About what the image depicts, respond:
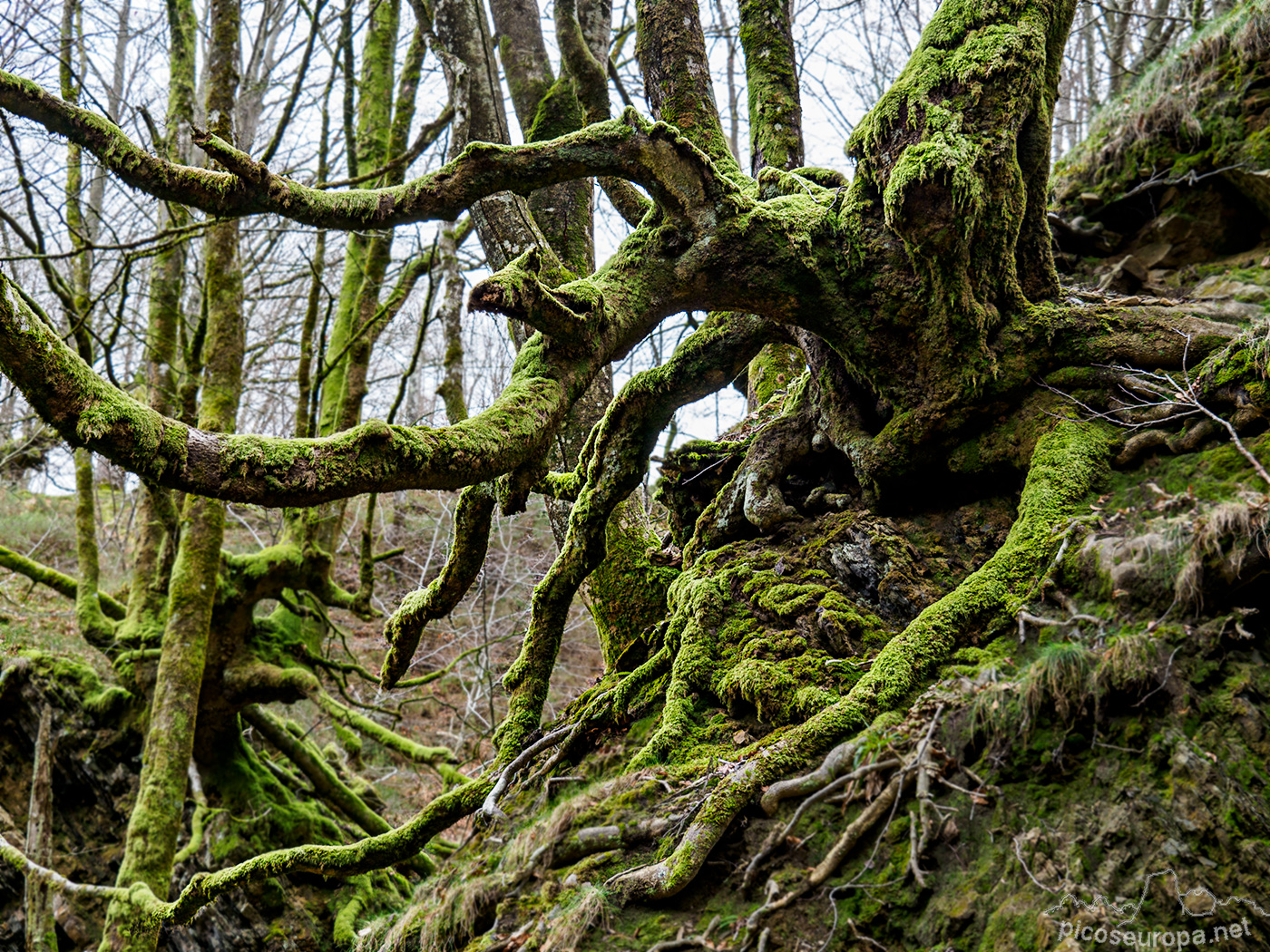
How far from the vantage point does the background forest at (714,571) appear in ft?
7.36

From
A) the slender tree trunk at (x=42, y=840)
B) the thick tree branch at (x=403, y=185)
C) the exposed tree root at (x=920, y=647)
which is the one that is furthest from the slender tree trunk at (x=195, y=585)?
the exposed tree root at (x=920, y=647)

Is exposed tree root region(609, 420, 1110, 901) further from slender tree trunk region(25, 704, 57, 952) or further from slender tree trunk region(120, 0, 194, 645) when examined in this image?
slender tree trunk region(120, 0, 194, 645)

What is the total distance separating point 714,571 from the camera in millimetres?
3975

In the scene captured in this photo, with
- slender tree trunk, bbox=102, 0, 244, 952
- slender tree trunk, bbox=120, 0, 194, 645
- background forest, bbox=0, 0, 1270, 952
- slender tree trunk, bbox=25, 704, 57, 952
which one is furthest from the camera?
Answer: slender tree trunk, bbox=120, 0, 194, 645

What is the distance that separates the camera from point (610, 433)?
3.97 metres

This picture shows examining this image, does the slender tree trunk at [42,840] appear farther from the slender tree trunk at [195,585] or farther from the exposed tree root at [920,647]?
the exposed tree root at [920,647]

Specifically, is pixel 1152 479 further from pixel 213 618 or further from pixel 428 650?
pixel 428 650

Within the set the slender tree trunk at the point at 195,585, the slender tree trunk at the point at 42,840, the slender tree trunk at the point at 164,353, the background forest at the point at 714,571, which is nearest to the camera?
the background forest at the point at 714,571

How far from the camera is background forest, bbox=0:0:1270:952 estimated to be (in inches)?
88.3

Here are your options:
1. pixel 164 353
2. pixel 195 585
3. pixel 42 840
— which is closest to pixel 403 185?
pixel 195 585

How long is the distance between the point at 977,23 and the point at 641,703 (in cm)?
345

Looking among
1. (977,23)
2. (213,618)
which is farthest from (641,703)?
(213,618)

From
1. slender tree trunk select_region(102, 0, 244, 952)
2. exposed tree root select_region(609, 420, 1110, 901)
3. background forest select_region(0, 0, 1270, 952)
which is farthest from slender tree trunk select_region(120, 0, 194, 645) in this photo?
exposed tree root select_region(609, 420, 1110, 901)

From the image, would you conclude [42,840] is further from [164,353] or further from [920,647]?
[920,647]
